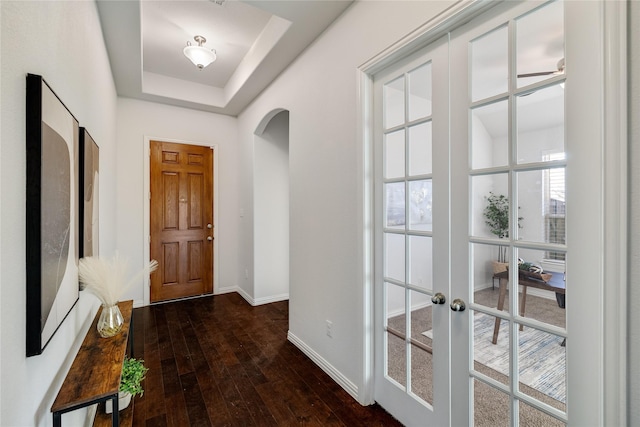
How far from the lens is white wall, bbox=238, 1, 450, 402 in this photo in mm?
1883

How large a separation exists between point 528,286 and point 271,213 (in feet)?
10.7

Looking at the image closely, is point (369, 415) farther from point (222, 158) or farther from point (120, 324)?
point (222, 158)

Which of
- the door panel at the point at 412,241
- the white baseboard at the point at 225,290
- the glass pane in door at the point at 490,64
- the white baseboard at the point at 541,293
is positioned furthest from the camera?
the white baseboard at the point at 225,290

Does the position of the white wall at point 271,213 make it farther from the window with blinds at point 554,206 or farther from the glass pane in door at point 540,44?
the window with blinds at point 554,206

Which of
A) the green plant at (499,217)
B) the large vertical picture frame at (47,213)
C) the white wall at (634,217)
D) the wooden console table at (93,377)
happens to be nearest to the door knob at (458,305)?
the green plant at (499,217)

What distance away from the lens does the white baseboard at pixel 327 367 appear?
6.59ft

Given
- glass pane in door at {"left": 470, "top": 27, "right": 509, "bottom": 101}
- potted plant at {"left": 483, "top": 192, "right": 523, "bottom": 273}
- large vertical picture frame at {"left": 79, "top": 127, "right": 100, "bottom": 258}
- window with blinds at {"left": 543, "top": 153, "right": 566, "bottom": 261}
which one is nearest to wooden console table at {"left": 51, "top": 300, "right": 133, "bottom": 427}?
large vertical picture frame at {"left": 79, "top": 127, "right": 100, "bottom": 258}

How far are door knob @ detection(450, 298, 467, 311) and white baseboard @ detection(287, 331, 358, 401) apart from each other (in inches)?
39.6

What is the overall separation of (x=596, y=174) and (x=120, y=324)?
2292 millimetres

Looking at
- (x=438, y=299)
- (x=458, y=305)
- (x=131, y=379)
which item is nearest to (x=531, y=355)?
(x=458, y=305)

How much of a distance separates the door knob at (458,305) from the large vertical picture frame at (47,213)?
1611 mm

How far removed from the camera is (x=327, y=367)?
89.4 inches

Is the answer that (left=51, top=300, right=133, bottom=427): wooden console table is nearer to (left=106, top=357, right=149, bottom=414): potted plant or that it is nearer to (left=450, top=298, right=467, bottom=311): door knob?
(left=106, top=357, right=149, bottom=414): potted plant

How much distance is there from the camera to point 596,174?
0.96 meters
